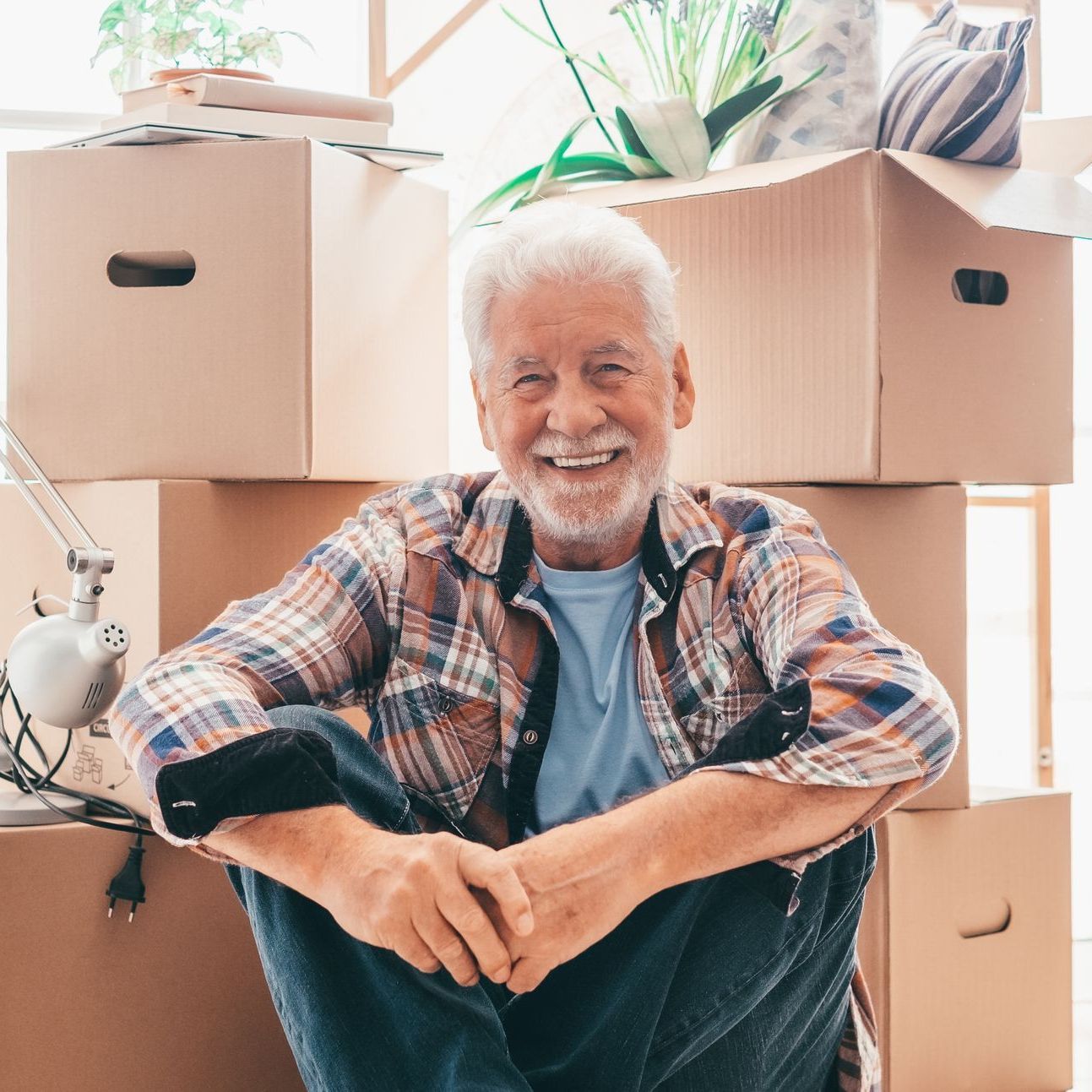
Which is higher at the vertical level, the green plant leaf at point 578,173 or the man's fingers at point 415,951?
the green plant leaf at point 578,173

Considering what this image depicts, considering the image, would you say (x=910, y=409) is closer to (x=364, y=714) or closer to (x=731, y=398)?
(x=731, y=398)

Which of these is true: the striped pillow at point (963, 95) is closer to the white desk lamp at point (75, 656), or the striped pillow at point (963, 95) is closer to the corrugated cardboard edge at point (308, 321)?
the corrugated cardboard edge at point (308, 321)

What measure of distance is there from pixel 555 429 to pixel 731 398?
0.32 meters

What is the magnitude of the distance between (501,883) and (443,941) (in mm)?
58

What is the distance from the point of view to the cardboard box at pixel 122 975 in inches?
52.9

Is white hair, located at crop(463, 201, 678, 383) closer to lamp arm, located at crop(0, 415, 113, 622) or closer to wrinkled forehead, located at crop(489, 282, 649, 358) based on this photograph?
wrinkled forehead, located at crop(489, 282, 649, 358)

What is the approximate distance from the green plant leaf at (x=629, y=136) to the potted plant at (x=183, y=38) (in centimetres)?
43

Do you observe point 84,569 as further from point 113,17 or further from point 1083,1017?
point 1083,1017

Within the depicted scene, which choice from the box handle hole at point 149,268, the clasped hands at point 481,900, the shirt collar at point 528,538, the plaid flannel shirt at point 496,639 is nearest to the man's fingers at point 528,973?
the clasped hands at point 481,900

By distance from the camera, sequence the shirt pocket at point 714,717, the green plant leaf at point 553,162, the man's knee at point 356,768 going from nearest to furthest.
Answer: the man's knee at point 356,768, the shirt pocket at point 714,717, the green plant leaf at point 553,162

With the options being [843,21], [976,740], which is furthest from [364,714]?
[976,740]

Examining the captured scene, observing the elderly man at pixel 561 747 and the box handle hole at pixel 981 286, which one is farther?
the box handle hole at pixel 981 286

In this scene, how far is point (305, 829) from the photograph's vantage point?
942 millimetres

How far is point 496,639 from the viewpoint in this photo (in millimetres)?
1232
